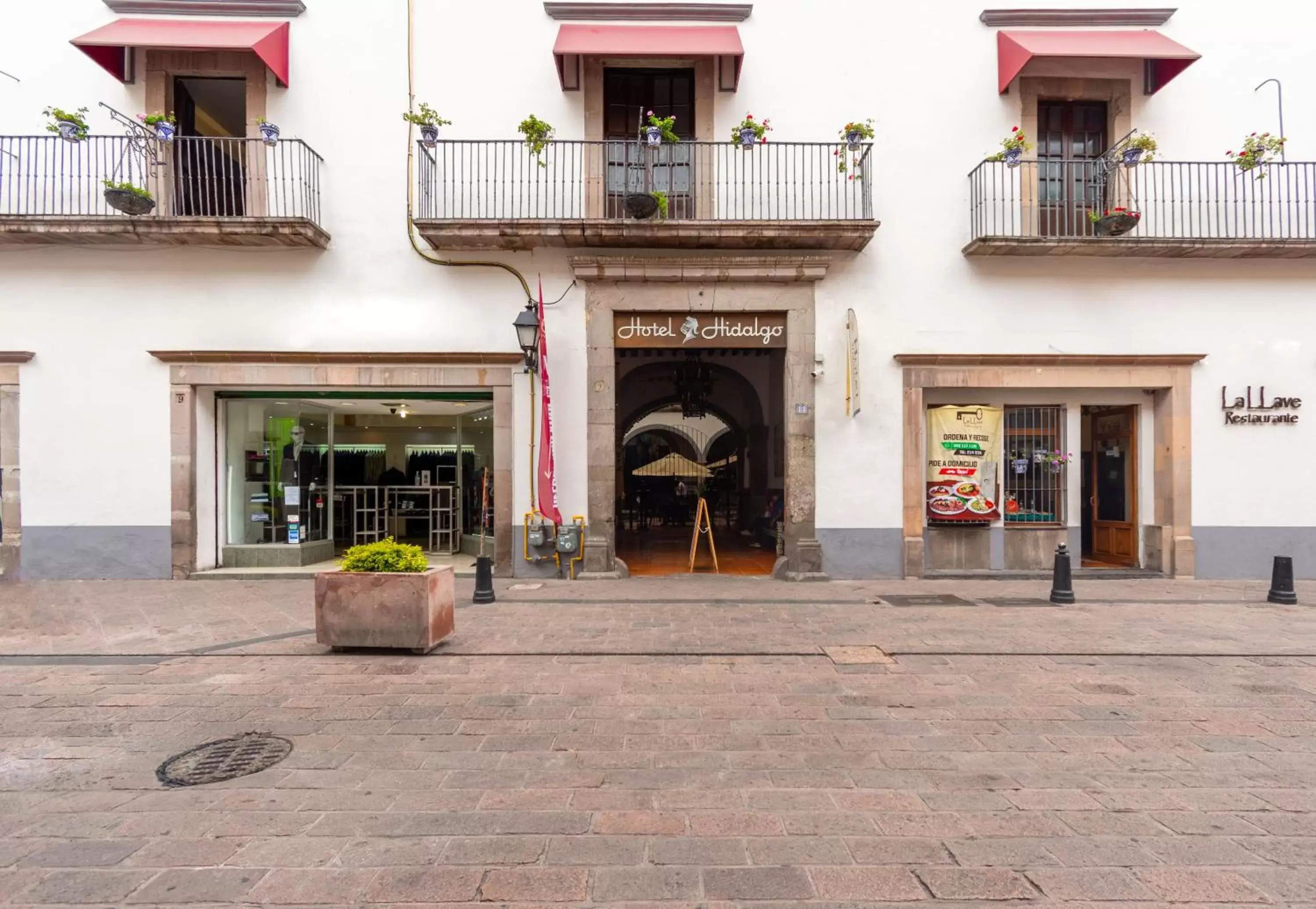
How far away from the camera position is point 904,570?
10289mm

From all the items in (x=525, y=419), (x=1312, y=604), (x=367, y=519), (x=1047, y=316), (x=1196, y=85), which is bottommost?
(x=1312, y=604)

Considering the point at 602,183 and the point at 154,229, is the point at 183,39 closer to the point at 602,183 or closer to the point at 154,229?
the point at 154,229

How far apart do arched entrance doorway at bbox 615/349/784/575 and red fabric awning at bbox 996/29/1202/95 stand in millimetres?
6189

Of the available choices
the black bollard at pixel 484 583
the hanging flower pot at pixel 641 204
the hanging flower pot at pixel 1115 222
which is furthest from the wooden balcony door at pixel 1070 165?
the black bollard at pixel 484 583

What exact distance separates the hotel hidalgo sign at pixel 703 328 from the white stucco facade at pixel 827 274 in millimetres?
696

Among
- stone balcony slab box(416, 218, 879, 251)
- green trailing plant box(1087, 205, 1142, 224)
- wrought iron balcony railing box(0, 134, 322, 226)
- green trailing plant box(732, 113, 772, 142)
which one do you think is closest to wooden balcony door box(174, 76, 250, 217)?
wrought iron balcony railing box(0, 134, 322, 226)

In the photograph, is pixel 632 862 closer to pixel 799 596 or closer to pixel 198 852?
pixel 198 852

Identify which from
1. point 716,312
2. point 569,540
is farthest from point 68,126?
point 716,312

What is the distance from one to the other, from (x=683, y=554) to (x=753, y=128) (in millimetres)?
7858

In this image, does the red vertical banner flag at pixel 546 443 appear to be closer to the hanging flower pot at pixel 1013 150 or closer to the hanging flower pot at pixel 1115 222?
the hanging flower pot at pixel 1013 150

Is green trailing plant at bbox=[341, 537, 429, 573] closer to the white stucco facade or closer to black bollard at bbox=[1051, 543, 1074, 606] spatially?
the white stucco facade

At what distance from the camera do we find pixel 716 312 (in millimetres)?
10422

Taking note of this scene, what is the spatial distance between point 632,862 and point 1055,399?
10.8m

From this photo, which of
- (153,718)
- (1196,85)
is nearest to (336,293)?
(153,718)
